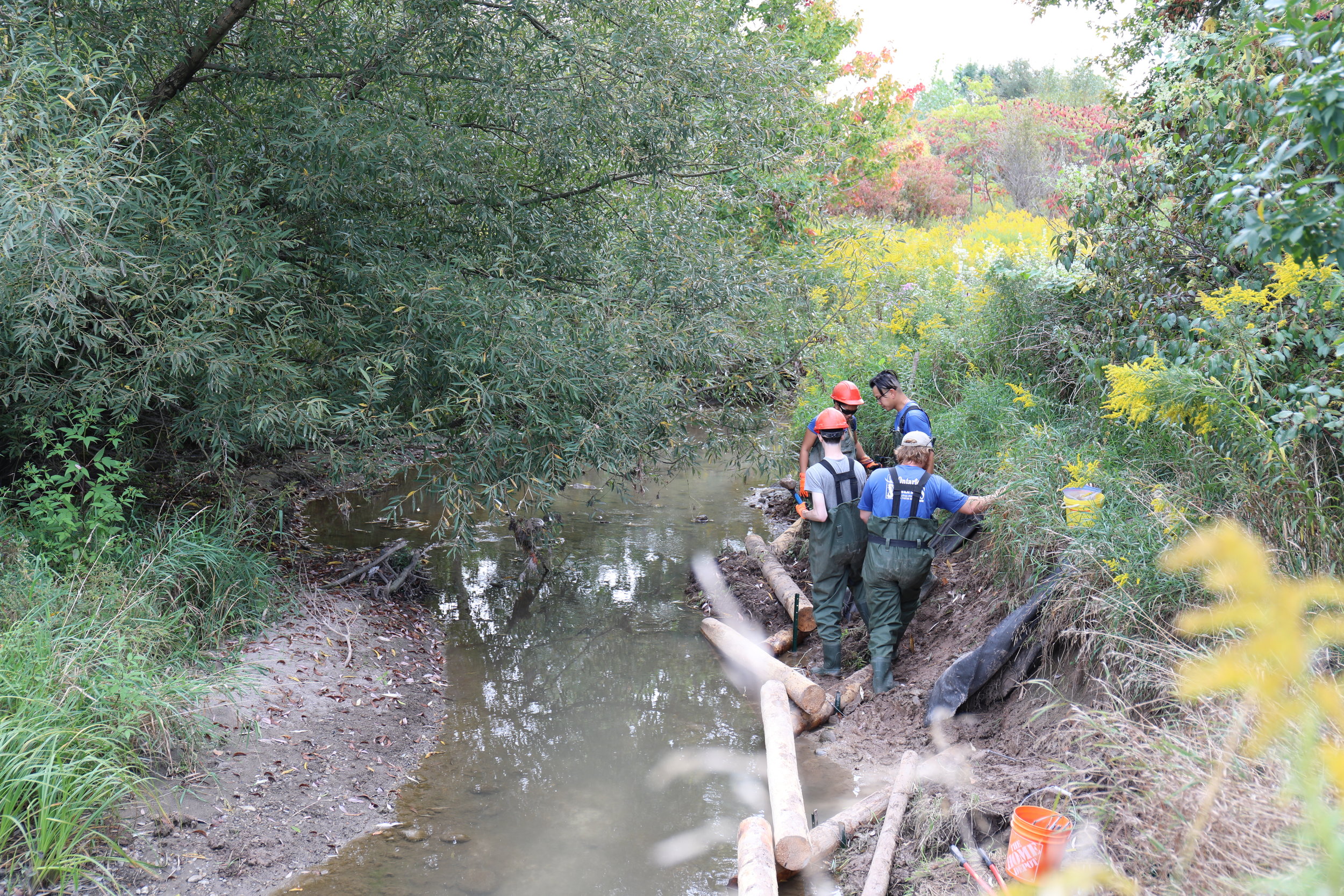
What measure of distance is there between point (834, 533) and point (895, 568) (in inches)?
25.9

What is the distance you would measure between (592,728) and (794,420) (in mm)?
5004

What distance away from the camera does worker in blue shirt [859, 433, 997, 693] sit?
5770mm

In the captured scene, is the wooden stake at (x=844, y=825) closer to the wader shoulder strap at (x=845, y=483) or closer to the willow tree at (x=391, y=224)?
the wader shoulder strap at (x=845, y=483)

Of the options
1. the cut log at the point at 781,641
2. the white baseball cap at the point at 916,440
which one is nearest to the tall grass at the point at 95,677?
the cut log at the point at 781,641

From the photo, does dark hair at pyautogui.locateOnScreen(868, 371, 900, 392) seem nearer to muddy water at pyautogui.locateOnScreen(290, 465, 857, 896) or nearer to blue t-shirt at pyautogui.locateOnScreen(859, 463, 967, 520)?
blue t-shirt at pyautogui.locateOnScreen(859, 463, 967, 520)

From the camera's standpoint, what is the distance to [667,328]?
6.88 m

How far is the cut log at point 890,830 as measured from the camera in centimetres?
390

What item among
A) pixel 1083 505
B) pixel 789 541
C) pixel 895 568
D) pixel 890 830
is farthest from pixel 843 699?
pixel 789 541

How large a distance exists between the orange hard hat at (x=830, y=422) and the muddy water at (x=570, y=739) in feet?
7.10

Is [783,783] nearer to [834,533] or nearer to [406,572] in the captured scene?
[834,533]

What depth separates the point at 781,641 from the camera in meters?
7.27

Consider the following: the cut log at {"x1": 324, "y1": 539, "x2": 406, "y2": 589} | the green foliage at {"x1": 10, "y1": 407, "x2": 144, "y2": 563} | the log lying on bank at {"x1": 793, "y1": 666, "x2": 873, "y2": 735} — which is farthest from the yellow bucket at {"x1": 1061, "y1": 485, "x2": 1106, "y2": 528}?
the green foliage at {"x1": 10, "y1": 407, "x2": 144, "y2": 563}

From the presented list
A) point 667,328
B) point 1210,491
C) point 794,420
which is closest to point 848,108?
point 794,420

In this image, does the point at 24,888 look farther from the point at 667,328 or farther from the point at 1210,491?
the point at 1210,491
